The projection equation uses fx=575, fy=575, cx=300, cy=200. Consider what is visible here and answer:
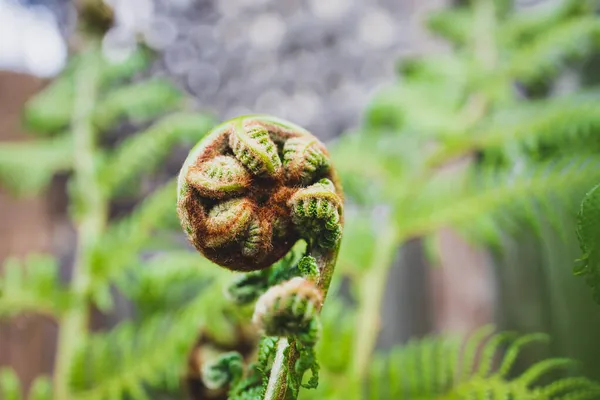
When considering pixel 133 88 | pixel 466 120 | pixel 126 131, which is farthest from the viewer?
pixel 126 131

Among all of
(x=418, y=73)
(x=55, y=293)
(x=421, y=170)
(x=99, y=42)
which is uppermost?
(x=99, y=42)

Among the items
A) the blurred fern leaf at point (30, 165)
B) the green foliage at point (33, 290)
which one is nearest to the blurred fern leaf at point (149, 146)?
the blurred fern leaf at point (30, 165)

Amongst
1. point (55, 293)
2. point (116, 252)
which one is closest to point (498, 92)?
point (116, 252)

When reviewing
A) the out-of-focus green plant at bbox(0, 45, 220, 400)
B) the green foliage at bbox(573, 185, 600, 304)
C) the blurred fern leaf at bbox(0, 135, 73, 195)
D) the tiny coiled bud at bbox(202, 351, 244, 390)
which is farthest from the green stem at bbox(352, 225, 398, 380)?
the blurred fern leaf at bbox(0, 135, 73, 195)

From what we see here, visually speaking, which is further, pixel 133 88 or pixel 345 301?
pixel 345 301

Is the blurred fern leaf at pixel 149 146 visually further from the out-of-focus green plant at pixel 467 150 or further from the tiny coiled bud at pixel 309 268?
the tiny coiled bud at pixel 309 268

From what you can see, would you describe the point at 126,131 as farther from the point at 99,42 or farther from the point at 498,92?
the point at 498,92

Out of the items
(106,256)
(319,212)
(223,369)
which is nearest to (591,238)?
(319,212)

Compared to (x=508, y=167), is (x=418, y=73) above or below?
above
